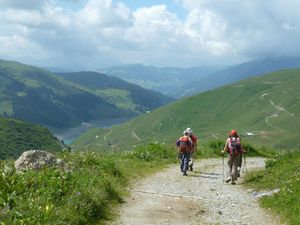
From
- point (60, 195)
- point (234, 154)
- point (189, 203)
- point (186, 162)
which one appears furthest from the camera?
point (186, 162)

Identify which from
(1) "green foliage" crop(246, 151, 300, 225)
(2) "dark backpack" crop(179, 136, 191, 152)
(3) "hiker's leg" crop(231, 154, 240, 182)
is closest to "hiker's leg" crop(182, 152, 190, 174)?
(2) "dark backpack" crop(179, 136, 191, 152)

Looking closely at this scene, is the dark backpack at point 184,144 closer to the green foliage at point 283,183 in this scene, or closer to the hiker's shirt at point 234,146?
the hiker's shirt at point 234,146

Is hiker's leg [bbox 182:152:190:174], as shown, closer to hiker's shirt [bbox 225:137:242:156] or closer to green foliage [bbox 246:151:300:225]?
hiker's shirt [bbox 225:137:242:156]

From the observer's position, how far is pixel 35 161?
52.7ft

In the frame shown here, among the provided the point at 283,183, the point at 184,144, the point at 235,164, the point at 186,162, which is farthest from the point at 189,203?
the point at 184,144

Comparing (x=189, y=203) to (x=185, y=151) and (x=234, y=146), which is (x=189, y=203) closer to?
(x=234, y=146)

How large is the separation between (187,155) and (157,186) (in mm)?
4943

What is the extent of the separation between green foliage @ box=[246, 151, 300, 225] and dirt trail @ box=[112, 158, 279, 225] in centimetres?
52

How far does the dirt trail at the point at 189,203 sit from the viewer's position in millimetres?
14250

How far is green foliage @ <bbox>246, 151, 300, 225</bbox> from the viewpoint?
14343 millimetres

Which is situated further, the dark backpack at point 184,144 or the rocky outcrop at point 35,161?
the dark backpack at point 184,144

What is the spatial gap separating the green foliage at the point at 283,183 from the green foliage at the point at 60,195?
550cm

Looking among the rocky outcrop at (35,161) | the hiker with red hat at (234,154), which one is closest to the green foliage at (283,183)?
the hiker with red hat at (234,154)

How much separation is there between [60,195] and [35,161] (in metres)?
3.93
